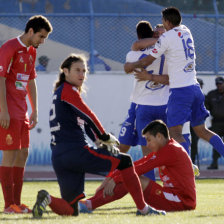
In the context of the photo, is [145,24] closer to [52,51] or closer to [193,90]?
[193,90]

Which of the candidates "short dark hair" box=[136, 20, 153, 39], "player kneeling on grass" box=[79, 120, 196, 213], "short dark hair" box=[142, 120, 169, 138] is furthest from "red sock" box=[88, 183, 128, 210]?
"short dark hair" box=[136, 20, 153, 39]

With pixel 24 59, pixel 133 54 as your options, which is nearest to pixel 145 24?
pixel 133 54

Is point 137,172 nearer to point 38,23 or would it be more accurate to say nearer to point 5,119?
point 5,119

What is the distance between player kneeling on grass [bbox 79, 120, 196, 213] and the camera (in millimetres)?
7391

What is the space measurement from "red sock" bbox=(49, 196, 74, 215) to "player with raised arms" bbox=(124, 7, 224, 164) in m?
2.15

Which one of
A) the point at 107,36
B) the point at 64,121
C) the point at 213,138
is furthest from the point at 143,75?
the point at 107,36

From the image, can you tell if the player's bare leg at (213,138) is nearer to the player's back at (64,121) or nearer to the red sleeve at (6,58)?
the player's back at (64,121)

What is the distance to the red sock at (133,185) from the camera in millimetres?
6797

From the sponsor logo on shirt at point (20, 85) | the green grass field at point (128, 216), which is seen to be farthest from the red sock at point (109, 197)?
the sponsor logo on shirt at point (20, 85)

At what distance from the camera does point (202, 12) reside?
17.3 m

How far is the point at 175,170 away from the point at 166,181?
0.19 m

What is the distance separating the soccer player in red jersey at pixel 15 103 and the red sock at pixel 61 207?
2.47 feet

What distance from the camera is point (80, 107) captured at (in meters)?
6.91

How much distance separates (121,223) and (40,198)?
3.02 feet
